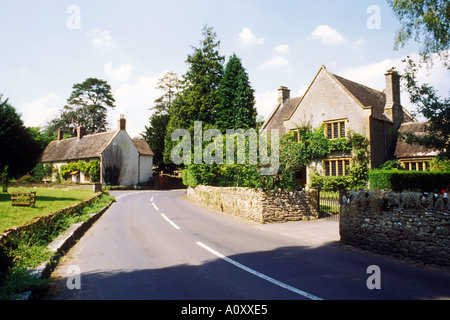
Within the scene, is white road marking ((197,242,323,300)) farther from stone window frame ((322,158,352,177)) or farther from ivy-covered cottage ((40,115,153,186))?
ivy-covered cottage ((40,115,153,186))

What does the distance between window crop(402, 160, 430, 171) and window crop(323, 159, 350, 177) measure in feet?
14.0

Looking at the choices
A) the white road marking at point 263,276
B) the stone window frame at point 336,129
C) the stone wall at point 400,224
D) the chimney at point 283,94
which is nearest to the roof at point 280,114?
the chimney at point 283,94

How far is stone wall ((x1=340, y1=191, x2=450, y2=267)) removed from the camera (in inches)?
297

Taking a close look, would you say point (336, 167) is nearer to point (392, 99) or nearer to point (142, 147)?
point (392, 99)

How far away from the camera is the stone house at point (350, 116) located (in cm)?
2396

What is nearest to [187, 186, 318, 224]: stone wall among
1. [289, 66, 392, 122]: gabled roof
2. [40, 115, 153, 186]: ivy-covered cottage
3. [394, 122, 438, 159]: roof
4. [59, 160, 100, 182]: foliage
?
[394, 122, 438, 159]: roof

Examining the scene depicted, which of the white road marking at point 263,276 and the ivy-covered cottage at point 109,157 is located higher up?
the ivy-covered cottage at point 109,157

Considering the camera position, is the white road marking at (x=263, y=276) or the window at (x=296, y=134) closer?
the white road marking at (x=263, y=276)

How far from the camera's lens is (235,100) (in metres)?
40.2

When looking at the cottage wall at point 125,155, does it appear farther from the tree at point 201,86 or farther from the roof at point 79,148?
the tree at point 201,86

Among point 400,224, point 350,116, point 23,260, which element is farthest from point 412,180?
point 23,260

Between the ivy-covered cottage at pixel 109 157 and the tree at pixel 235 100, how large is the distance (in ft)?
56.9
